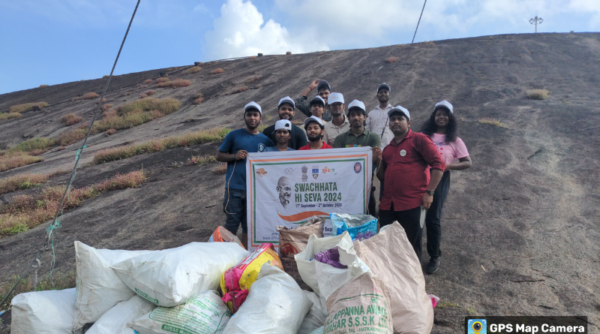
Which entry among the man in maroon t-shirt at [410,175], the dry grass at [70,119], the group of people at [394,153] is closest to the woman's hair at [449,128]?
the group of people at [394,153]

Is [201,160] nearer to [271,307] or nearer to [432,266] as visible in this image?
[432,266]

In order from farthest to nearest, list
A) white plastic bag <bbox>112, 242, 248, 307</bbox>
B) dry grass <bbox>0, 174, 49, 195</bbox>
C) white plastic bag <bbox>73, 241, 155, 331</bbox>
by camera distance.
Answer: dry grass <bbox>0, 174, 49, 195</bbox>
white plastic bag <bbox>73, 241, 155, 331</bbox>
white plastic bag <bbox>112, 242, 248, 307</bbox>

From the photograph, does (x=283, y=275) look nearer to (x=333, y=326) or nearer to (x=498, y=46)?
(x=333, y=326)


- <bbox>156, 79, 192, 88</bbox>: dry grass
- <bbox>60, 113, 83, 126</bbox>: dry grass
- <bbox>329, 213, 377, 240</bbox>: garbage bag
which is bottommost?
<bbox>329, 213, 377, 240</bbox>: garbage bag

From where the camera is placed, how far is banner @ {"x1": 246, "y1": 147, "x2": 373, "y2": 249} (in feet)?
13.1

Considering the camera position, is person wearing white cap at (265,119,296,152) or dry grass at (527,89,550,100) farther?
dry grass at (527,89,550,100)

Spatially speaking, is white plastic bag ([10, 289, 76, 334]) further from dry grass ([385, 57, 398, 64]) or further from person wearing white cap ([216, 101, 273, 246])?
dry grass ([385, 57, 398, 64])

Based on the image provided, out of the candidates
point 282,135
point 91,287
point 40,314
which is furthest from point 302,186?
point 40,314

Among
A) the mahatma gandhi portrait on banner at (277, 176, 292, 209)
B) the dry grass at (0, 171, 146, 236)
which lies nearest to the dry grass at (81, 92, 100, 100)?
the dry grass at (0, 171, 146, 236)

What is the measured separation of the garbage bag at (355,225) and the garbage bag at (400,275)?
1.04ft

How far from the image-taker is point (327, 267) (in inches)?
105

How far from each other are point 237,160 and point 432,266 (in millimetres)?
2453

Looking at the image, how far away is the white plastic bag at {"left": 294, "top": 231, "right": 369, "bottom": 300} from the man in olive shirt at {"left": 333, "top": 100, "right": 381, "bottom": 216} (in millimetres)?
1372

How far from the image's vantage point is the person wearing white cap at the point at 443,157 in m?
3.92
